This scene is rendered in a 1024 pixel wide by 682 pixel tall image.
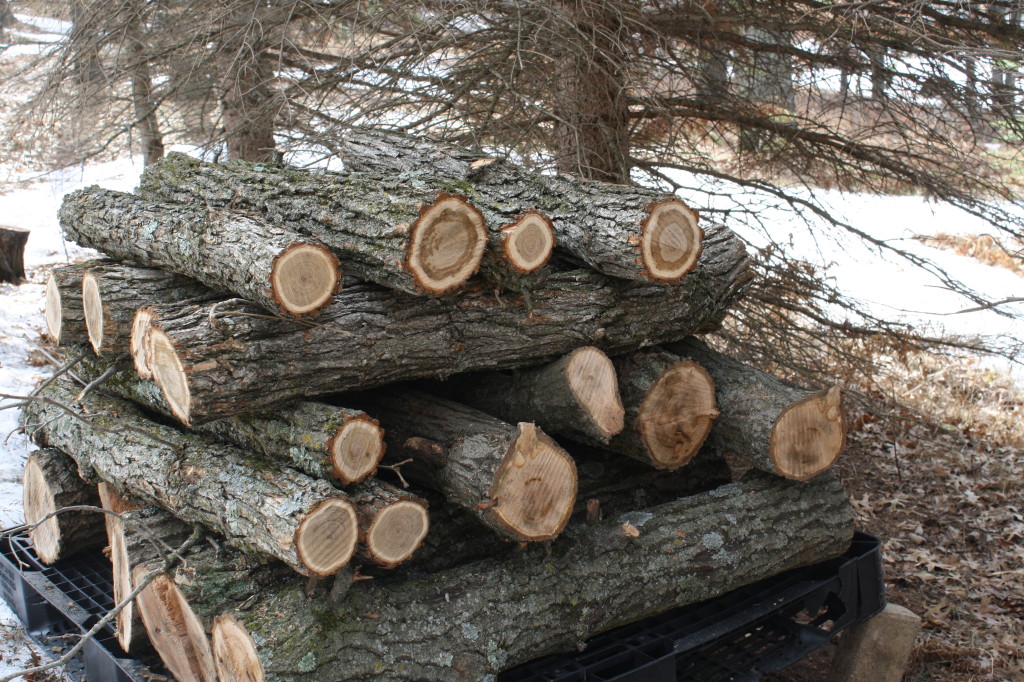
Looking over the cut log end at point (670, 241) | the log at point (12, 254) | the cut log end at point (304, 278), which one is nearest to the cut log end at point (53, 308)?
the cut log end at point (304, 278)

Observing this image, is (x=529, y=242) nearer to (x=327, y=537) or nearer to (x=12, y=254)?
(x=327, y=537)

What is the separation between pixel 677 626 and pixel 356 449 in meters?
1.41

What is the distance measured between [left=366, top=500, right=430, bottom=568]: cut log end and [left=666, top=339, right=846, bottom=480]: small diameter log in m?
1.34

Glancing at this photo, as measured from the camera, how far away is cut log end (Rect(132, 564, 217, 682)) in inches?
113

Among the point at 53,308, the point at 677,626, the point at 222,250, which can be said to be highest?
the point at 222,250

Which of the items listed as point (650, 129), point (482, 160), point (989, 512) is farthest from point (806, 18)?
point (989, 512)

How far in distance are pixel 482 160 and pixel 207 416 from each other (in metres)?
1.54

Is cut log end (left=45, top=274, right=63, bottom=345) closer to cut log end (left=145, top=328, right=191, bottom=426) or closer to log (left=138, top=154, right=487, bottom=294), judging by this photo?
log (left=138, top=154, right=487, bottom=294)

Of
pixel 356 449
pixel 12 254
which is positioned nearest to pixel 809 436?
pixel 356 449

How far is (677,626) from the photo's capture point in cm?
318

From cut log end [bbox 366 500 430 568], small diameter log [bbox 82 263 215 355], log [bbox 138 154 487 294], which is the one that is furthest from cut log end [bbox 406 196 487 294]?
small diameter log [bbox 82 263 215 355]

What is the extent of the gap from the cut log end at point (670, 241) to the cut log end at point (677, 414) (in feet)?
1.41

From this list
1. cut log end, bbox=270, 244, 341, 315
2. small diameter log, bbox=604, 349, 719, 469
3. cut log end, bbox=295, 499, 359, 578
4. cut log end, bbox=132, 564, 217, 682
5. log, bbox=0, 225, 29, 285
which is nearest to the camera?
cut log end, bbox=295, 499, 359, 578

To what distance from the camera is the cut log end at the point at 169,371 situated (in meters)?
2.63
